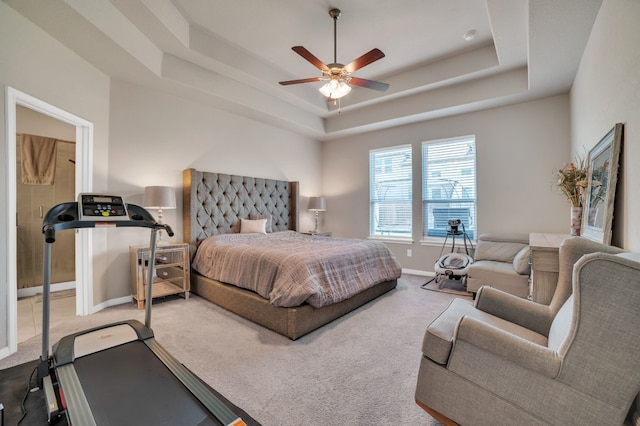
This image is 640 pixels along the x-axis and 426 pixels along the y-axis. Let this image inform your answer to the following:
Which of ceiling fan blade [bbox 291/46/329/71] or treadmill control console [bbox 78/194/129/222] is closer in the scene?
treadmill control console [bbox 78/194/129/222]

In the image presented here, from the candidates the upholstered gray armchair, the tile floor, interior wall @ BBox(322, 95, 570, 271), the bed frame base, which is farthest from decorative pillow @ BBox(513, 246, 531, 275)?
the tile floor

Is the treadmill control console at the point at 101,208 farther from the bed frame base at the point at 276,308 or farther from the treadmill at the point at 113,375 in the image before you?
the bed frame base at the point at 276,308

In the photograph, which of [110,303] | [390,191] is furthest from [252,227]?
[390,191]

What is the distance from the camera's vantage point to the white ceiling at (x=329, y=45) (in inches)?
101

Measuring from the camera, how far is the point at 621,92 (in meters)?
1.81

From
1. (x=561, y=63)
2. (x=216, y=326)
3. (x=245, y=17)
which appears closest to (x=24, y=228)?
(x=216, y=326)

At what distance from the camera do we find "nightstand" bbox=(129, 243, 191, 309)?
3303 millimetres

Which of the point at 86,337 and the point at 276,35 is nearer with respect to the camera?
the point at 86,337

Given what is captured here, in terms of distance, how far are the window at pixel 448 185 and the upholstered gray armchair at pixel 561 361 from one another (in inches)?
128

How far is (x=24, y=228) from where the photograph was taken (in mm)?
3904

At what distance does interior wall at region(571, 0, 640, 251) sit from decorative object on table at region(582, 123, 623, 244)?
1.3 inches

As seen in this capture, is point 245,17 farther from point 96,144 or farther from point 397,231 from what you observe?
point 397,231

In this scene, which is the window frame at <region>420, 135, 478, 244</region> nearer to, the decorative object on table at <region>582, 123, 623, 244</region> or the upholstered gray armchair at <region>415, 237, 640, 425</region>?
the decorative object on table at <region>582, 123, 623, 244</region>

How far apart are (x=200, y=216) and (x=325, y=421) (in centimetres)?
331
